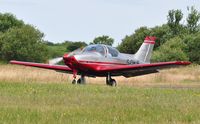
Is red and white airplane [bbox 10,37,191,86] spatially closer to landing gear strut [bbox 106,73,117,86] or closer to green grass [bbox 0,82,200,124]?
landing gear strut [bbox 106,73,117,86]

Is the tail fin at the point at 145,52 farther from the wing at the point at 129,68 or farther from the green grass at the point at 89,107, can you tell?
the green grass at the point at 89,107

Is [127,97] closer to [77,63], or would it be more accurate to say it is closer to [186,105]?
[186,105]

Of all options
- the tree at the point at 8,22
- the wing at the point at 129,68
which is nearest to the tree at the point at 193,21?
the tree at the point at 8,22

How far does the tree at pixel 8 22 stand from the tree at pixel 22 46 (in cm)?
1355

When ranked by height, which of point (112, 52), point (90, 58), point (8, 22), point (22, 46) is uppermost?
point (8, 22)

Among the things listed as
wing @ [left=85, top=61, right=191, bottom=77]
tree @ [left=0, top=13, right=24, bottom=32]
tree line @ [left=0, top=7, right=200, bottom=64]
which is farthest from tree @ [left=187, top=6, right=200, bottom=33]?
wing @ [left=85, top=61, right=191, bottom=77]

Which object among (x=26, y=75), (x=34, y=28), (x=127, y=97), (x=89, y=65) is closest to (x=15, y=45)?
(x=34, y=28)

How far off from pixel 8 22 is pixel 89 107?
3880 inches

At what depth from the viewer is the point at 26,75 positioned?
31516 mm

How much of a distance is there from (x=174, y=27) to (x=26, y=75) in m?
66.3

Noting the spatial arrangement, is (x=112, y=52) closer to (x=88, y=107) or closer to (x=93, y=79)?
(x=93, y=79)

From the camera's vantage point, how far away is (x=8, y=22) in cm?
10912

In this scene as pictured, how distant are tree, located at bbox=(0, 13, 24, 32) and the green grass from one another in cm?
9270

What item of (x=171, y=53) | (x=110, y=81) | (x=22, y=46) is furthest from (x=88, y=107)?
(x=22, y=46)
